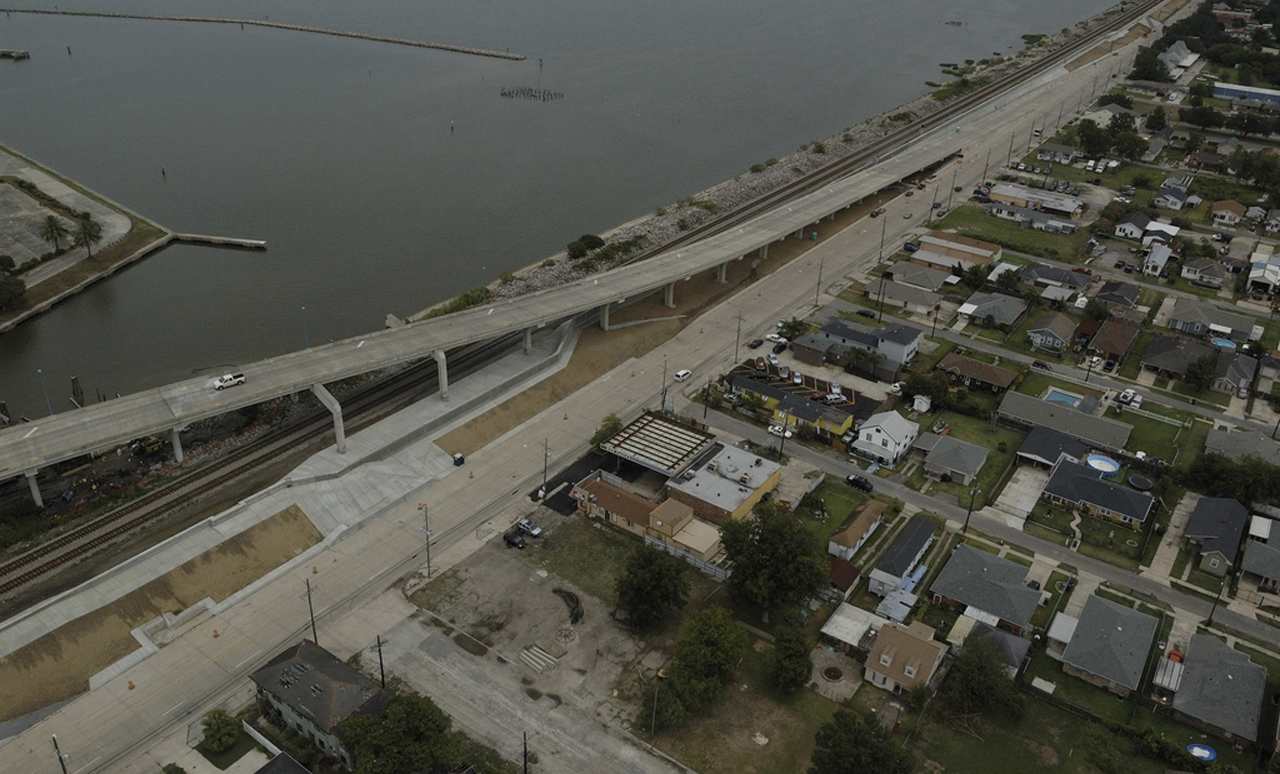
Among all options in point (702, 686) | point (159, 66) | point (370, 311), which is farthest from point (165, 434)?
point (159, 66)

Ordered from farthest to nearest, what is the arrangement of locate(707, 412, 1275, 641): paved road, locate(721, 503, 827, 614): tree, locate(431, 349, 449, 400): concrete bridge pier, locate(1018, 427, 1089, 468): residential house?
locate(431, 349, 449, 400): concrete bridge pier, locate(1018, 427, 1089, 468): residential house, locate(707, 412, 1275, 641): paved road, locate(721, 503, 827, 614): tree

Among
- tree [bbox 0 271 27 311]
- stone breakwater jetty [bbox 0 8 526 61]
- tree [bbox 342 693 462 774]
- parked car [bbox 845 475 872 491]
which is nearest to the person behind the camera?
tree [bbox 342 693 462 774]

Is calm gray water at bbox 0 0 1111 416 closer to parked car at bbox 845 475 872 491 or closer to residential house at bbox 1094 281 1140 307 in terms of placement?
parked car at bbox 845 475 872 491

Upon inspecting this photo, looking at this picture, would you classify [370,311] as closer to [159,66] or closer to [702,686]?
[702,686]

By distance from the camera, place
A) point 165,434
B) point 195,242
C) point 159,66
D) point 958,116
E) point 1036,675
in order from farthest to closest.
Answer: point 159,66 → point 958,116 → point 195,242 → point 165,434 → point 1036,675

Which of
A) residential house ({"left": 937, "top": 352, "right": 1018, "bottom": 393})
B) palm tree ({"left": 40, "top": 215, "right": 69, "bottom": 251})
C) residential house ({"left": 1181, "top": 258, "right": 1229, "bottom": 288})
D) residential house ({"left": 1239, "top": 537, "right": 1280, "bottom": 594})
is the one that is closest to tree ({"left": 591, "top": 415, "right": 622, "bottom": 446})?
residential house ({"left": 937, "top": 352, "right": 1018, "bottom": 393})

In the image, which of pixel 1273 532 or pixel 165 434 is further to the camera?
pixel 165 434

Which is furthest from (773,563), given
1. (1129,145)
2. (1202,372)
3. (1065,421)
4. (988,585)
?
(1129,145)
